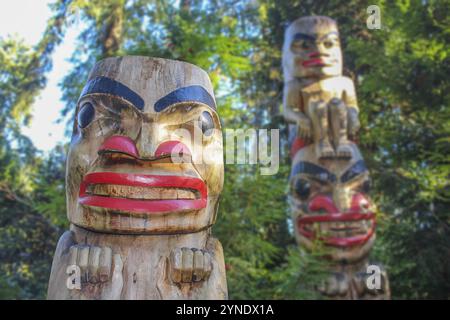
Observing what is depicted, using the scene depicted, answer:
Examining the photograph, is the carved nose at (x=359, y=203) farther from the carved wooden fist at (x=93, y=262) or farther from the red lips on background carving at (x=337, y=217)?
the carved wooden fist at (x=93, y=262)

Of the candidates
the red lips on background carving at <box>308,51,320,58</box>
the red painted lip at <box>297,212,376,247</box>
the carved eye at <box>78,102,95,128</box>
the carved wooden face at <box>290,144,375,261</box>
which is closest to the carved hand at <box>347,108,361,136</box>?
the carved wooden face at <box>290,144,375,261</box>

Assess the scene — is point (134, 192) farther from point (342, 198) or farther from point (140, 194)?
point (342, 198)

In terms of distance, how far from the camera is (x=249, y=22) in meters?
14.4

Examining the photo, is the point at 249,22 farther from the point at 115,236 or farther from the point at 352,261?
the point at 115,236

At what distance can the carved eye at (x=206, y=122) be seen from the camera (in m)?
2.86

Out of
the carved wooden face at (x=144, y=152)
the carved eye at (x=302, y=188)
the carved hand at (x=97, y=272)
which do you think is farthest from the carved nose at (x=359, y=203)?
the carved hand at (x=97, y=272)

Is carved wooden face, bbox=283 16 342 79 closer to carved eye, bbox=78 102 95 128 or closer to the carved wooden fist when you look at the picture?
carved eye, bbox=78 102 95 128

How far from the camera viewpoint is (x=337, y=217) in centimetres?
566

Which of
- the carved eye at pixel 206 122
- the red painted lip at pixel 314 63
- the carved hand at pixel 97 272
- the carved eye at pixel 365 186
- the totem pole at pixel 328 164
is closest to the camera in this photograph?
the carved hand at pixel 97 272

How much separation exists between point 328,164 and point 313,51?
1743mm

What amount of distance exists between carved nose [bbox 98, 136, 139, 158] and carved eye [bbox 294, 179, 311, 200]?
3685mm

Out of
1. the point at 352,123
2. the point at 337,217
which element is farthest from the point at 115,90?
the point at 352,123

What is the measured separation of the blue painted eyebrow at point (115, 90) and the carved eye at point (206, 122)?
1.17ft

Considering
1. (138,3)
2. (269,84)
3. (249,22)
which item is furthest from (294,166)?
(249,22)
